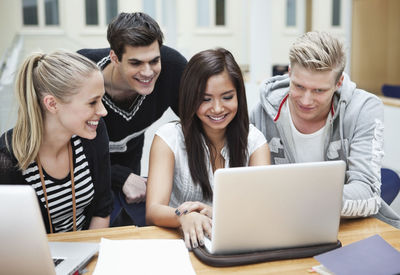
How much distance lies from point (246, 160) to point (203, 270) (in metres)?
0.68

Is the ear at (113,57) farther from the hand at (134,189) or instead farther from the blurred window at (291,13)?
the blurred window at (291,13)

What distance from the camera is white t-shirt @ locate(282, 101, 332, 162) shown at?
1867 mm

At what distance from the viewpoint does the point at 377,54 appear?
4656mm

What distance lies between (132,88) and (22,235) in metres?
1.14

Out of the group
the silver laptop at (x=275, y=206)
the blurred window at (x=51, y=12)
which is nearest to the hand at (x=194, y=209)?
the silver laptop at (x=275, y=206)

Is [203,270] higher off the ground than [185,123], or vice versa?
[185,123]

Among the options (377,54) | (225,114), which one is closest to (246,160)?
(225,114)

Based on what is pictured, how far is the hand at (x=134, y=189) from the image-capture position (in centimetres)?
197

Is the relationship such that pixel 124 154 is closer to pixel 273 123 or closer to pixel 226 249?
pixel 273 123

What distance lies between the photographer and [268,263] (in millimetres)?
1239

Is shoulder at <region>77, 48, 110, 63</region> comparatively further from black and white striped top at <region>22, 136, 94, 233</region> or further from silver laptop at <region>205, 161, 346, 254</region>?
silver laptop at <region>205, 161, 346, 254</region>

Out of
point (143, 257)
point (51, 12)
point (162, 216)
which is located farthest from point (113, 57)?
point (51, 12)

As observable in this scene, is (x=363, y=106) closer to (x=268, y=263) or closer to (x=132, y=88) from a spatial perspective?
(x=268, y=263)

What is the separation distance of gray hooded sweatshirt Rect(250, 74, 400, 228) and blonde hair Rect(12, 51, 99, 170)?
81 centimetres
